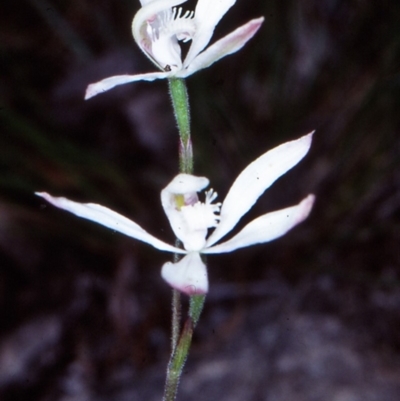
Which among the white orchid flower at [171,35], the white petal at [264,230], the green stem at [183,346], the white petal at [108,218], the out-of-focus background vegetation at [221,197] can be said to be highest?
the out-of-focus background vegetation at [221,197]

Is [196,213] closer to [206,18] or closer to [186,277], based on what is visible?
[186,277]

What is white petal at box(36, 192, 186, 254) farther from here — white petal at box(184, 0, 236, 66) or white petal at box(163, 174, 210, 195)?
white petal at box(184, 0, 236, 66)

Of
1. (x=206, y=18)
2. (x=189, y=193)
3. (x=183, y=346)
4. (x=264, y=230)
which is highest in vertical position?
(x=206, y=18)

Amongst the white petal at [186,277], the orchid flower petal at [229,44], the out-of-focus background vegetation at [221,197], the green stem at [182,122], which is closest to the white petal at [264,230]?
the white petal at [186,277]

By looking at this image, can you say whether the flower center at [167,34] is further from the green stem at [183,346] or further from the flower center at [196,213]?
the green stem at [183,346]

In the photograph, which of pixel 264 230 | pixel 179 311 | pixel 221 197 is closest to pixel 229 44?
pixel 264 230

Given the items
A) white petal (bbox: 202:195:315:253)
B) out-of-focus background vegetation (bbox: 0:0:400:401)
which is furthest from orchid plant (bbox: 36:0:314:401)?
out-of-focus background vegetation (bbox: 0:0:400:401)

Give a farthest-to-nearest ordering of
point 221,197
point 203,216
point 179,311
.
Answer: point 221,197
point 203,216
point 179,311
